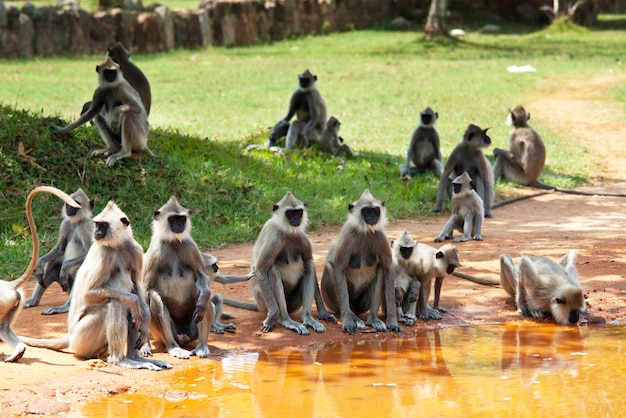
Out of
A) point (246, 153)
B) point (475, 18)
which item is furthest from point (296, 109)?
point (475, 18)

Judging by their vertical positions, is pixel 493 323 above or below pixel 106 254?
below

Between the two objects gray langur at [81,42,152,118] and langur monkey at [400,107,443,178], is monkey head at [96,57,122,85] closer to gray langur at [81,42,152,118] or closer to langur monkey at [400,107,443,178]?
gray langur at [81,42,152,118]

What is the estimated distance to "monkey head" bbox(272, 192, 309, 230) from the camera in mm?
7480

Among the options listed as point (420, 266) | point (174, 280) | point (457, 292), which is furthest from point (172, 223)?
point (457, 292)

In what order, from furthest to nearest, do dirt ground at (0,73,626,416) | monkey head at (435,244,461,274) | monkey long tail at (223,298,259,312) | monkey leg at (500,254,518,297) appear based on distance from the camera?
monkey leg at (500,254,518,297) → monkey long tail at (223,298,259,312) → monkey head at (435,244,461,274) → dirt ground at (0,73,626,416)

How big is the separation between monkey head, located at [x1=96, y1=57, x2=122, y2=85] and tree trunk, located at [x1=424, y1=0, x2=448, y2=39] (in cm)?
1820

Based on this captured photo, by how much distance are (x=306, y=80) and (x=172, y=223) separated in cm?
837

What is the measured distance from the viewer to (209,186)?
11.8 metres

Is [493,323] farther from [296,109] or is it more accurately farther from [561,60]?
[561,60]

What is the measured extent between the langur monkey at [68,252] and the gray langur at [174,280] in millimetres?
1084

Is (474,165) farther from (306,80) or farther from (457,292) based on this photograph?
(457,292)

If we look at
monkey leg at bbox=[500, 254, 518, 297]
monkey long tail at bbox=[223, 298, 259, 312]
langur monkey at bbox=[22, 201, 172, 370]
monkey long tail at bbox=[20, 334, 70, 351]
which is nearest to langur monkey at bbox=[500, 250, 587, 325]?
monkey leg at bbox=[500, 254, 518, 297]

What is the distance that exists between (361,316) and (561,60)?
62.8 feet

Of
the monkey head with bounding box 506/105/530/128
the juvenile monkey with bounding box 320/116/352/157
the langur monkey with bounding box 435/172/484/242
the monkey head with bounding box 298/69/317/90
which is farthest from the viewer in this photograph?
the monkey head with bounding box 298/69/317/90
